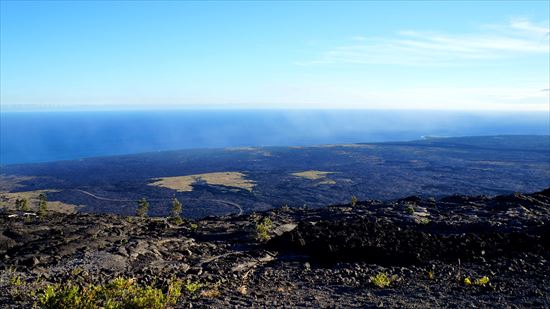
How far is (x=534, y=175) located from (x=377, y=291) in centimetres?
10684

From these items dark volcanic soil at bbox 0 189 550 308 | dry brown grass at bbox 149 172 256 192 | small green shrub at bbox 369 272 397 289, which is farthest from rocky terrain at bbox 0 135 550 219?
small green shrub at bbox 369 272 397 289

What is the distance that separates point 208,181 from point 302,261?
87358 mm

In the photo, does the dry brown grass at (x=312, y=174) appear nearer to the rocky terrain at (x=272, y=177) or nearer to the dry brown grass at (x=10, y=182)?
the rocky terrain at (x=272, y=177)

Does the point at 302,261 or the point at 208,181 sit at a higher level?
the point at 302,261

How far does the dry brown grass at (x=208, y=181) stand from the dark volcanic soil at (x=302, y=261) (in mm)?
71413

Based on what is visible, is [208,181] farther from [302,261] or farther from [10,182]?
[302,261]

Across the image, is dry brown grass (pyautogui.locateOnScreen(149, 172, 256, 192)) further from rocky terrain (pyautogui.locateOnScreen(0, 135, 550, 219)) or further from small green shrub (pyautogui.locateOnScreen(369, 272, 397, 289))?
small green shrub (pyautogui.locateOnScreen(369, 272, 397, 289))

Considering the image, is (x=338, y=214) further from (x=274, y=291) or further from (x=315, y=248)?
(x=274, y=291)

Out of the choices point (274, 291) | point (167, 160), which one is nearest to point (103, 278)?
point (274, 291)

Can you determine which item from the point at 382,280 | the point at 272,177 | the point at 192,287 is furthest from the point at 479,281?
the point at 272,177

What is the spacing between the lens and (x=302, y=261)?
1482 cm

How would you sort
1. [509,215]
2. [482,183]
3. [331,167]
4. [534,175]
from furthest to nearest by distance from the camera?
[331,167] → [534,175] → [482,183] → [509,215]

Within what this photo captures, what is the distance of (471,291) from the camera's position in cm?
1121

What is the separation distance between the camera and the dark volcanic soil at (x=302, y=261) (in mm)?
10797
